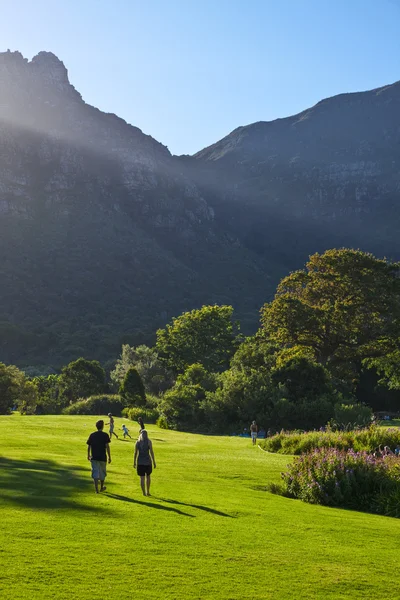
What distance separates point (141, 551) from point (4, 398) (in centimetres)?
5873

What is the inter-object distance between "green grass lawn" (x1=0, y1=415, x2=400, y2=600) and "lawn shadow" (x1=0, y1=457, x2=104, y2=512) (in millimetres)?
37

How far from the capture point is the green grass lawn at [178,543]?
24.0 ft

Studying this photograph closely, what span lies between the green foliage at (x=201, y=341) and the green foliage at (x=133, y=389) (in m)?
16.1

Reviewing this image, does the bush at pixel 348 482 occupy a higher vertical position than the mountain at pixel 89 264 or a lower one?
lower

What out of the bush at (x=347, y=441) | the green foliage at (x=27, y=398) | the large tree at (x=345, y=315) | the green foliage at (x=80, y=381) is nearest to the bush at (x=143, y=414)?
the large tree at (x=345, y=315)

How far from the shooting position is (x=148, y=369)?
75.2 metres

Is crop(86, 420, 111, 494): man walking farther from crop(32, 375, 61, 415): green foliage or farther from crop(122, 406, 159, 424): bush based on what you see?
crop(32, 375, 61, 415): green foliage

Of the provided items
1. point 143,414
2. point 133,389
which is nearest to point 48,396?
point 133,389

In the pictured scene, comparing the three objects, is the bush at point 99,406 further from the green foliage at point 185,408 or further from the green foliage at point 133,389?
the green foliage at point 185,408

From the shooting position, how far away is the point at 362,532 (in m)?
11.1

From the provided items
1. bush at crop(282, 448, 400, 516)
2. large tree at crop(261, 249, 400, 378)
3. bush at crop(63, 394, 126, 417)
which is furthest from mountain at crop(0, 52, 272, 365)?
bush at crop(282, 448, 400, 516)

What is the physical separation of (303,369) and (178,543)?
3440cm

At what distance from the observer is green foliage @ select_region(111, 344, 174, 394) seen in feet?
238

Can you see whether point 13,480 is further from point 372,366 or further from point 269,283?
point 269,283
